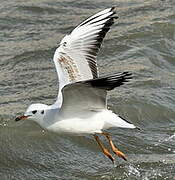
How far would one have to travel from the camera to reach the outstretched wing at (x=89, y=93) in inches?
227

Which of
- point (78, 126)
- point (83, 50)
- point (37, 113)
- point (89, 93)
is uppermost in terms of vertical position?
point (83, 50)

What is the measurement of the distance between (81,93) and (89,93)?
80 millimetres

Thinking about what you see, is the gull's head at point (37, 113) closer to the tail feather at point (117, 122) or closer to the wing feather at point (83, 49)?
the wing feather at point (83, 49)

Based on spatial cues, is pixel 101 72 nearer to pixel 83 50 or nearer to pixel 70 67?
pixel 83 50

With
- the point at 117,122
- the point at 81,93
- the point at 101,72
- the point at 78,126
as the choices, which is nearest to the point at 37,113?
the point at 78,126

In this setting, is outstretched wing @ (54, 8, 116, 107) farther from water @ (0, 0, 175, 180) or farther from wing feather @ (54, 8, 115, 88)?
water @ (0, 0, 175, 180)

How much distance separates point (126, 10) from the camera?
13.2m

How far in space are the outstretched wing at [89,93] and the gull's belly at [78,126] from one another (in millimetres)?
96

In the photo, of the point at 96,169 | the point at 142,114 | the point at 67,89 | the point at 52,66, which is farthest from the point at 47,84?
the point at 67,89

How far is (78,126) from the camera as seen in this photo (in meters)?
6.70

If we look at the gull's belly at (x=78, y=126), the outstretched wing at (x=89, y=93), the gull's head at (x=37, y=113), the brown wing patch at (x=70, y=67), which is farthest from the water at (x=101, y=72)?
the brown wing patch at (x=70, y=67)

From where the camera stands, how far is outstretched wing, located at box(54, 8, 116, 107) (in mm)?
6984

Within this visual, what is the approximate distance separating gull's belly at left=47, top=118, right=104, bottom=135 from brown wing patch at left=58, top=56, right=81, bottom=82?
496mm

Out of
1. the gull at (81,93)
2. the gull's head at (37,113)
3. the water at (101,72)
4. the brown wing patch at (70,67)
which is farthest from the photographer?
the water at (101,72)
